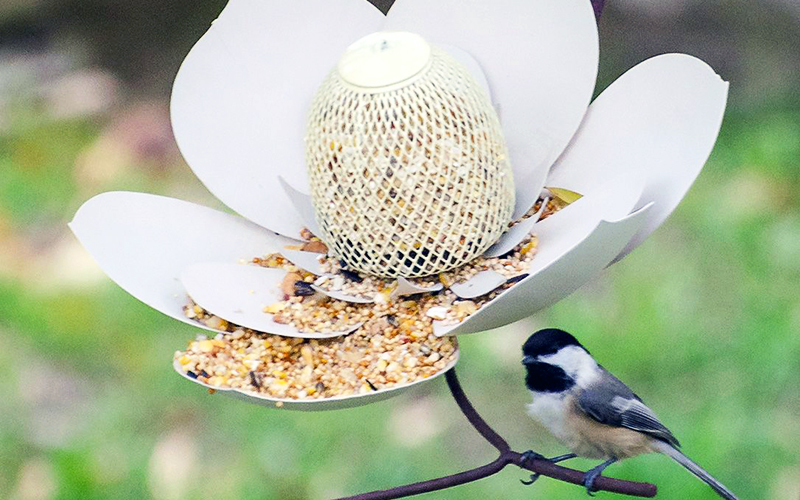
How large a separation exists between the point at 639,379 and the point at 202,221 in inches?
46.2

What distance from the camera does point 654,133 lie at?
0.77 metres

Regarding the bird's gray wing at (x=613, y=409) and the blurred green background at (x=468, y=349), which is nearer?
the bird's gray wing at (x=613, y=409)

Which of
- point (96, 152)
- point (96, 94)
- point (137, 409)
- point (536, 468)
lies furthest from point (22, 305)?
point (536, 468)

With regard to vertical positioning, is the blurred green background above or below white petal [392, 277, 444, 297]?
below

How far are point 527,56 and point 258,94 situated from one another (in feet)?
0.79

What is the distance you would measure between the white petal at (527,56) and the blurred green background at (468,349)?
0.89 metres

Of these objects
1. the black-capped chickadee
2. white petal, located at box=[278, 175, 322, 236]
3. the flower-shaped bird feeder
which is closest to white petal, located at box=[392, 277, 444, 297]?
the flower-shaped bird feeder

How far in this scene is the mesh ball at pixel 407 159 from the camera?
0.77 metres

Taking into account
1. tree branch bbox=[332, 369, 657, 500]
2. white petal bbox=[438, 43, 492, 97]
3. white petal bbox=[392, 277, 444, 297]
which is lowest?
tree branch bbox=[332, 369, 657, 500]

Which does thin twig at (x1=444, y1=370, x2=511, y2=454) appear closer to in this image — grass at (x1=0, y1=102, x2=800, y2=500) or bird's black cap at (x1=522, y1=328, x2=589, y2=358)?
bird's black cap at (x1=522, y1=328, x2=589, y2=358)

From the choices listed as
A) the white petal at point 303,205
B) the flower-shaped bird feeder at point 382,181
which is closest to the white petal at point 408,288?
the flower-shaped bird feeder at point 382,181

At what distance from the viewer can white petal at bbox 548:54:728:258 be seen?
0.72 metres

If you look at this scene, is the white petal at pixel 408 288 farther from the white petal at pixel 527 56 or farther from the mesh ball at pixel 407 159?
the white petal at pixel 527 56

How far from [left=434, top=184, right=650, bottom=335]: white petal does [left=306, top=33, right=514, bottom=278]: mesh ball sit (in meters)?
0.07
